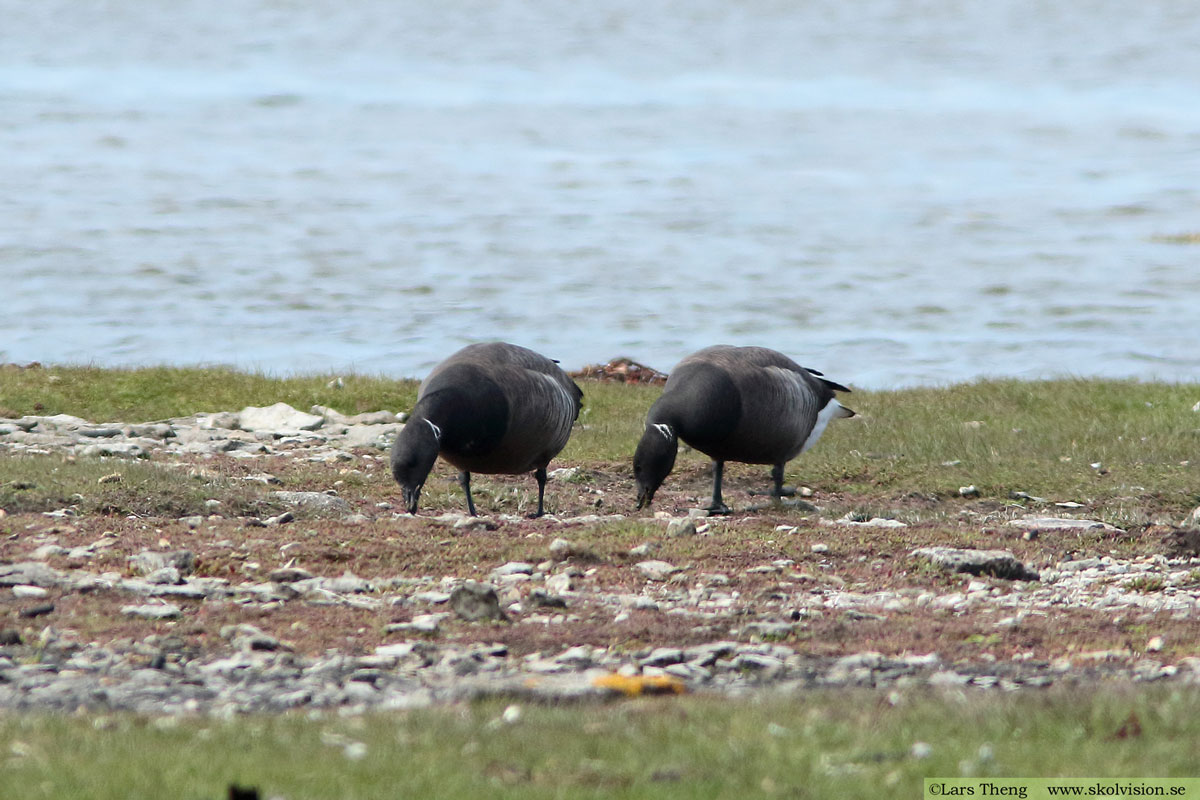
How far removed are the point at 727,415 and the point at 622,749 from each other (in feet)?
28.4

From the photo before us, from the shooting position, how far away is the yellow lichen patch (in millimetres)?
8125

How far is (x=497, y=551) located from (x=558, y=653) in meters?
3.26

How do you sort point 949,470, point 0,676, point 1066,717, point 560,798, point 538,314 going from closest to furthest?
point 560,798 < point 1066,717 < point 0,676 < point 949,470 < point 538,314

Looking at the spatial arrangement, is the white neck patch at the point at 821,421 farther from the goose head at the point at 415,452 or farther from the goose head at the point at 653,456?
the goose head at the point at 415,452

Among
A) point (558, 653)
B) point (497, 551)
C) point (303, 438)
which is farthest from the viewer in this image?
point (303, 438)

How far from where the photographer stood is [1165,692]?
7.98 meters

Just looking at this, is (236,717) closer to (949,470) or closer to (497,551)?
(497,551)

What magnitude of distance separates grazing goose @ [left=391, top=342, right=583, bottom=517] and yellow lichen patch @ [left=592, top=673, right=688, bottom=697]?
590 cm

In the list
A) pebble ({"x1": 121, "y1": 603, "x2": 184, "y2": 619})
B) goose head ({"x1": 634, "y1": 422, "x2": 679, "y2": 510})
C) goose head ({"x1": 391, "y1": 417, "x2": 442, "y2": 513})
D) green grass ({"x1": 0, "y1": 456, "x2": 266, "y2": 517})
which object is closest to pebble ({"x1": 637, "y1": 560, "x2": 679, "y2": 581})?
goose head ({"x1": 391, "y1": 417, "x2": 442, "y2": 513})

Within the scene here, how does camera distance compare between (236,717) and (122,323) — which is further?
(122,323)

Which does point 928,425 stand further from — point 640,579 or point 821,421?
point 640,579

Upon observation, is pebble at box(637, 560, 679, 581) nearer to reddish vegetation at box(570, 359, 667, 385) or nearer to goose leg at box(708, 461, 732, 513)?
goose leg at box(708, 461, 732, 513)

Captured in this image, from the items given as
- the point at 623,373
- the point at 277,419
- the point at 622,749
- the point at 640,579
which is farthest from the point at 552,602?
the point at 623,373

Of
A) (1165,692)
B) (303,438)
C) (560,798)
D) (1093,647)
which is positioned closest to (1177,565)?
(1093,647)
